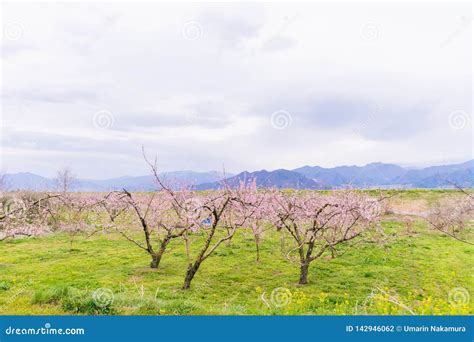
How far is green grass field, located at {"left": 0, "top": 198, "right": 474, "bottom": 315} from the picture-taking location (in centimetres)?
1088

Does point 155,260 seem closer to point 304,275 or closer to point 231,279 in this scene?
point 231,279

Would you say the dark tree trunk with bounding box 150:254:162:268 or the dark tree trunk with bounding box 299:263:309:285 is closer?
the dark tree trunk with bounding box 299:263:309:285

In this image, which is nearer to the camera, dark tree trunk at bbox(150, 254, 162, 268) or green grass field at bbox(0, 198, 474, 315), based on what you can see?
green grass field at bbox(0, 198, 474, 315)

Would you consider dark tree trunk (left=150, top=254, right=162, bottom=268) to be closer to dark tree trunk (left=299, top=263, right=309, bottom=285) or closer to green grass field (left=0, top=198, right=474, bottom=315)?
green grass field (left=0, top=198, right=474, bottom=315)

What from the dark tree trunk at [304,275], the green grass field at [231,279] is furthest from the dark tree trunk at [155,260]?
the dark tree trunk at [304,275]

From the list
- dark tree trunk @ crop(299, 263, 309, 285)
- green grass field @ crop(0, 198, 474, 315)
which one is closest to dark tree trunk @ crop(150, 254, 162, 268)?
green grass field @ crop(0, 198, 474, 315)

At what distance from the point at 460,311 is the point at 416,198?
4651 cm

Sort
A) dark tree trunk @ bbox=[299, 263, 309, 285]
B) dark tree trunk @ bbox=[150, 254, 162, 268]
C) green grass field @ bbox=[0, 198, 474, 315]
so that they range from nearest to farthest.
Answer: green grass field @ bbox=[0, 198, 474, 315] → dark tree trunk @ bbox=[299, 263, 309, 285] → dark tree trunk @ bbox=[150, 254, 162, 268]

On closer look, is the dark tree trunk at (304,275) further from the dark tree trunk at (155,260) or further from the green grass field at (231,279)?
the dark tree trunk at (155,260)

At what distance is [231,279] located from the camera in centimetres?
1895

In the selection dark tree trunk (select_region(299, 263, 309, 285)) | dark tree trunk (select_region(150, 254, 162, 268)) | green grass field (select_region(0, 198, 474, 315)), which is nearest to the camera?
green grass field (select_region(0, 198, 474, 315))
